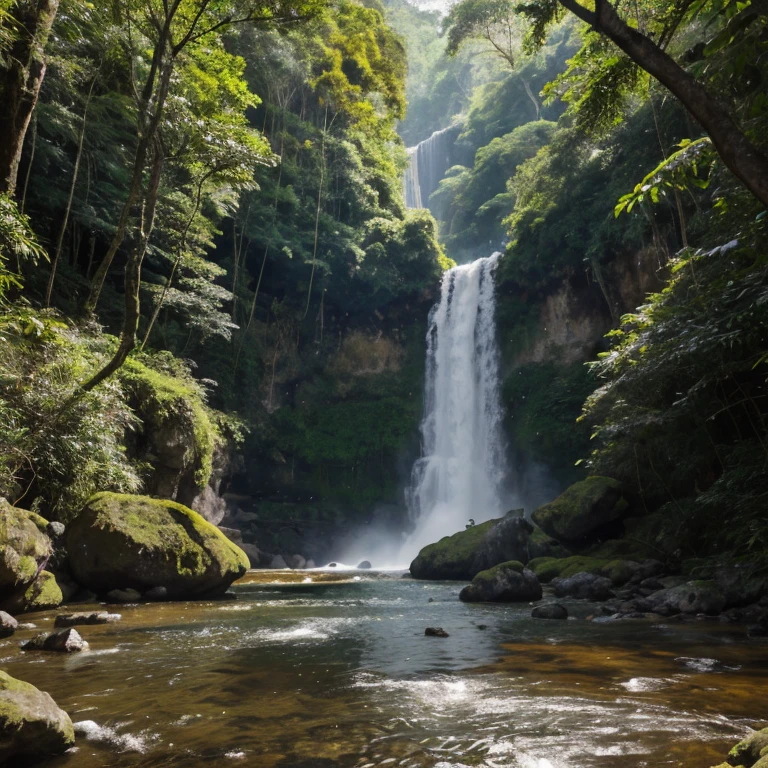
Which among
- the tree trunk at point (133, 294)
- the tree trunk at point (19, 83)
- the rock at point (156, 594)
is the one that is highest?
the tree trunk at point (19, 83)

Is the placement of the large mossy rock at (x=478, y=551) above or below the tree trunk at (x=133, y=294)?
below

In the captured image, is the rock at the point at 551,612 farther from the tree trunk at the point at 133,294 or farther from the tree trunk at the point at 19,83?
the tree trunk at the point at 19,83

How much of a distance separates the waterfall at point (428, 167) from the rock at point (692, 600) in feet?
151

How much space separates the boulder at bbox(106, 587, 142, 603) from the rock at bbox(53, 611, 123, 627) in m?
1.69

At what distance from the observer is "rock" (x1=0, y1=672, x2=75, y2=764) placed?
2.78 meters

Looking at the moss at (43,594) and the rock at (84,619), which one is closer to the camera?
the rock at (84,619)

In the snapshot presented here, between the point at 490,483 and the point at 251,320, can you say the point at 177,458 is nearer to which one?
the point at 251,320

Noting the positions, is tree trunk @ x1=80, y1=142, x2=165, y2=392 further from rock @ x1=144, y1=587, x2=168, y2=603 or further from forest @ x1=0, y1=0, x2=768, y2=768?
rock @ x1=144, y1=587, x2=168, y2=603

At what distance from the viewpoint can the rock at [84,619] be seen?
Result: 6.79 m

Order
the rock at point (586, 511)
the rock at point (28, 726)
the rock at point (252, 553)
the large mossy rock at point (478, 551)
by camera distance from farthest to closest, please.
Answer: the rock at point (252, 553) < the large mossy rock at point (478, 551) < the rock at point (586, 511) < the rock at point (28, 726)

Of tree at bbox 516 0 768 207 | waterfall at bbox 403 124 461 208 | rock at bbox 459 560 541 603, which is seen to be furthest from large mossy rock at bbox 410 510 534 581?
waterfall at bbox 403 124 461 208

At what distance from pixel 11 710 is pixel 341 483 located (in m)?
23.1

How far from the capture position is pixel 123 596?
9.16 metres

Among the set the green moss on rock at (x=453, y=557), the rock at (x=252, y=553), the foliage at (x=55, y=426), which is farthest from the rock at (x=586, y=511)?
the rock at (x=252, y=553)
